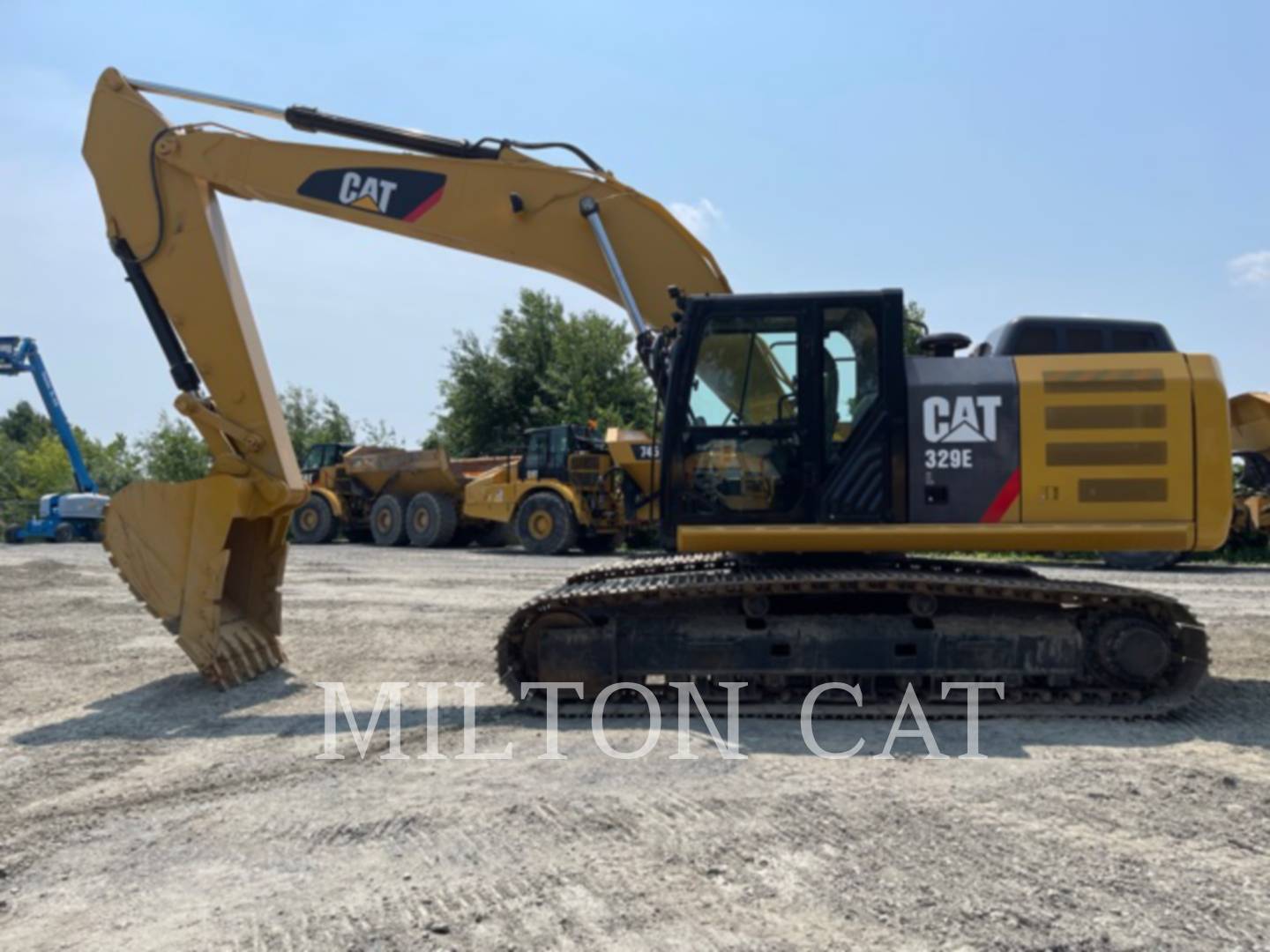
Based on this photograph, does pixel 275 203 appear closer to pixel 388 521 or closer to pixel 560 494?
pixel 560 494

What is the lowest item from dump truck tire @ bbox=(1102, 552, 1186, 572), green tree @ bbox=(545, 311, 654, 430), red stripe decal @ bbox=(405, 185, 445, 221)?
dump truck tire @ bbox=(1102, 552, 1186, 572)

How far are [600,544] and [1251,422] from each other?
12480 millimetres

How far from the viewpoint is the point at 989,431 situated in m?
5.88

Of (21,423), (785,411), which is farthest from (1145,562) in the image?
(21,423)

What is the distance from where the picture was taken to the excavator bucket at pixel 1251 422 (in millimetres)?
15898

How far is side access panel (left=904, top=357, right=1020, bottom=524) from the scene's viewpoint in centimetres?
586

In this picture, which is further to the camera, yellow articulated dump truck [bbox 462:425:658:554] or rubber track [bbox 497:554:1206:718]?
yellow articulated dump truck [bbox 462:425:658:554]

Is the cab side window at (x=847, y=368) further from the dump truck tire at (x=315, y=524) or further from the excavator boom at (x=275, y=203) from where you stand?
the dump truck tire at (x=315, y=524)

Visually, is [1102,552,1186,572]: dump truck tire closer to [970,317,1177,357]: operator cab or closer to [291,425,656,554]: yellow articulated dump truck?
[291,425,656,554]: yellow articulated dump truck

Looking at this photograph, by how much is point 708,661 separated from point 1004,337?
306 cm

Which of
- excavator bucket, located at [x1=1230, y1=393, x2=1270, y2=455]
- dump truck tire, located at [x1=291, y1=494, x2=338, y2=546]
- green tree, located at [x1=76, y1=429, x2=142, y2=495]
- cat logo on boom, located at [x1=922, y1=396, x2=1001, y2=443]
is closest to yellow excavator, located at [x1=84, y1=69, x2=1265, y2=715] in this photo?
cat logo on boom, located at [x1=922, y1=396, x2=1001, y2=443]

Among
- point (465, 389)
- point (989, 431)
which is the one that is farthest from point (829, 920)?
point (465, 389)

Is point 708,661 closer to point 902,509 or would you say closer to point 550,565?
point 902,509

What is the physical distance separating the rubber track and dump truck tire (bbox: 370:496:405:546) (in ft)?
59.5
